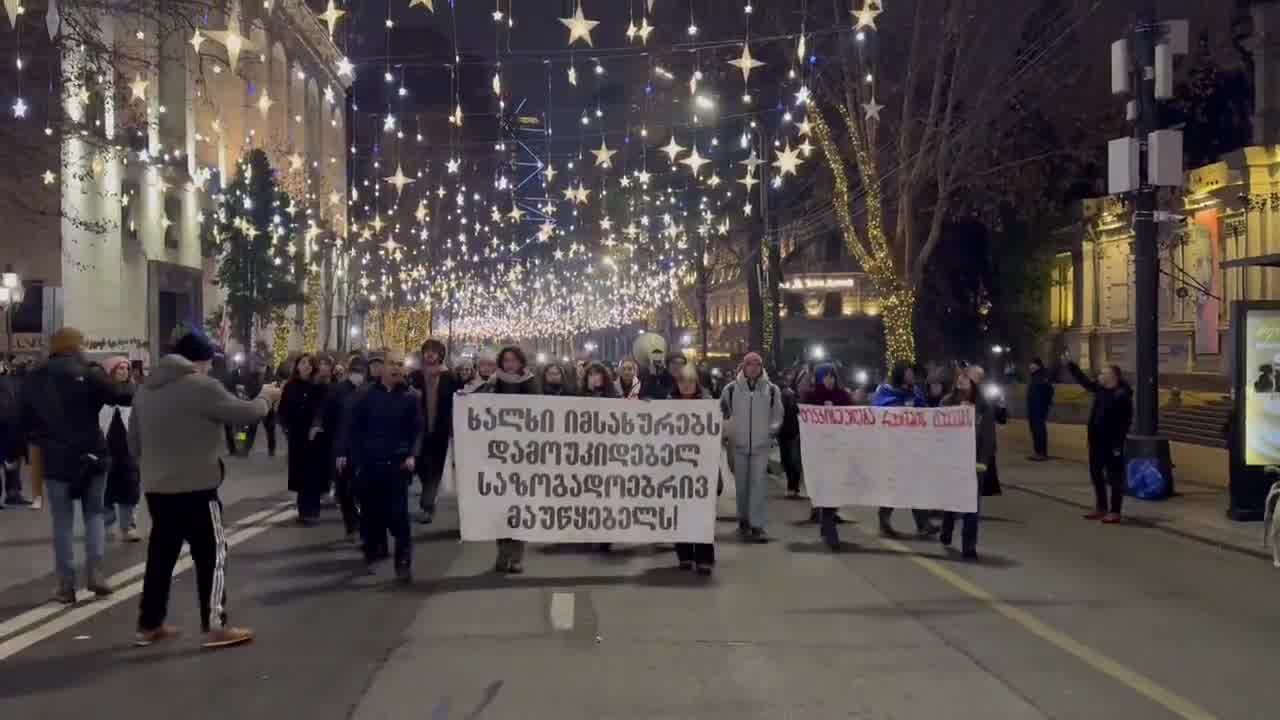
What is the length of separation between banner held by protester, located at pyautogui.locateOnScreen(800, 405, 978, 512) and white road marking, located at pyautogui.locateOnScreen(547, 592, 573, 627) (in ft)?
11.7

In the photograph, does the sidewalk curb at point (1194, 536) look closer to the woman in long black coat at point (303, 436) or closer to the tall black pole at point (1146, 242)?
the tall black pole at point (1146, 242)

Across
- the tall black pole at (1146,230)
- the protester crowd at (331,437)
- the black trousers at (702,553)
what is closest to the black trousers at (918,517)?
the protester crowd at (331,437)

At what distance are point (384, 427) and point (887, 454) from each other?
4.84 metres

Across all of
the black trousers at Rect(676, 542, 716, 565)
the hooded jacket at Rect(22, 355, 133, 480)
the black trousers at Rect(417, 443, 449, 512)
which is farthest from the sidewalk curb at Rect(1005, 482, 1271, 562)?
the hooded jacket at Rect(22, 355, 133, 480)

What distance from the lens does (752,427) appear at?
13.0 m

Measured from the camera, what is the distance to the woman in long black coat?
15.1 m

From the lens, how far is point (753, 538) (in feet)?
43.8

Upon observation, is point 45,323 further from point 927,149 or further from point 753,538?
point 753,538

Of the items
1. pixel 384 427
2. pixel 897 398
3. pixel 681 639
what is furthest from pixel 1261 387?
pixel 384 427

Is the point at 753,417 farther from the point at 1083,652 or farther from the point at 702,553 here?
the point at 1083,652

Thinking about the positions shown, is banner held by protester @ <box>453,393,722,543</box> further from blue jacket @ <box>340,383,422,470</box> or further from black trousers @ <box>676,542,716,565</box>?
blue jacket @ <box>340,383,422,470</box>

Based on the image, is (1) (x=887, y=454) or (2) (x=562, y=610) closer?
(2) (x=562, y=610)

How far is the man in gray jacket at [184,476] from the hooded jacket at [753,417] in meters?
5.69

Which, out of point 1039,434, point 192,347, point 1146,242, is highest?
point 1146,242
